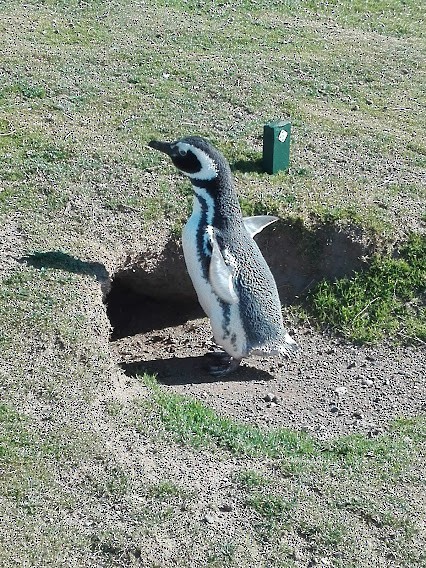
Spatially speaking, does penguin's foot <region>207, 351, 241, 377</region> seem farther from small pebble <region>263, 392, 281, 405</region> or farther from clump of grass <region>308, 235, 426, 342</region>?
clump of grass <region>308, 235, 426, 342</region>

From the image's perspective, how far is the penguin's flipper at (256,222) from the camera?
6.39m

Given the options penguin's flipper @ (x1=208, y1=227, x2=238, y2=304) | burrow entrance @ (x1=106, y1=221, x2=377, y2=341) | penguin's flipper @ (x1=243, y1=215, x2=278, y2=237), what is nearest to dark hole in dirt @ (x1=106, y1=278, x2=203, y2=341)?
burrow entrance @ (x1=106, y1=221, x2=377, y2=341)

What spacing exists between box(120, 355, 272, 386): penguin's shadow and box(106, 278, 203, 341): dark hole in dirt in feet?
2.25

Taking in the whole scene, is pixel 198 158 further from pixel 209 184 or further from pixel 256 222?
pixel 256 222

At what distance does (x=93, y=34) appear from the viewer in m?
9.34

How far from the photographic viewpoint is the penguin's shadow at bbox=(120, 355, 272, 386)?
19.7 feet

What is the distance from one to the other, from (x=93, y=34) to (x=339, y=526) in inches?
242

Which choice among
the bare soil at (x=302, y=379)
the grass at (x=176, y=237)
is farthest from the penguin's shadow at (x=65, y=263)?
the bare soil at (x=302, y=379)

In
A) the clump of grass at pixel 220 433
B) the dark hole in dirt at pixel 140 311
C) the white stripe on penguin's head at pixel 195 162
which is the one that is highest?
the white stripe on penguin's head at pixel 195 162

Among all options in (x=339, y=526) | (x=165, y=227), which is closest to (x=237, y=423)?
(x=339, y=526)

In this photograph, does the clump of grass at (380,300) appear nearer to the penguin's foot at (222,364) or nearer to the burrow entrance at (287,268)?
the burrow entrance at (287,268)

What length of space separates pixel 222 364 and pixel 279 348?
1.38 ft

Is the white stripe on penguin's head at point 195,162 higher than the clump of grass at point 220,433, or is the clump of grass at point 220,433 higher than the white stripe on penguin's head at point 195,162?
the white stripe on penguin's head at point 195,162

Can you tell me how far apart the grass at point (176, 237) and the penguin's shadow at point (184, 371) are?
404 millimetres
